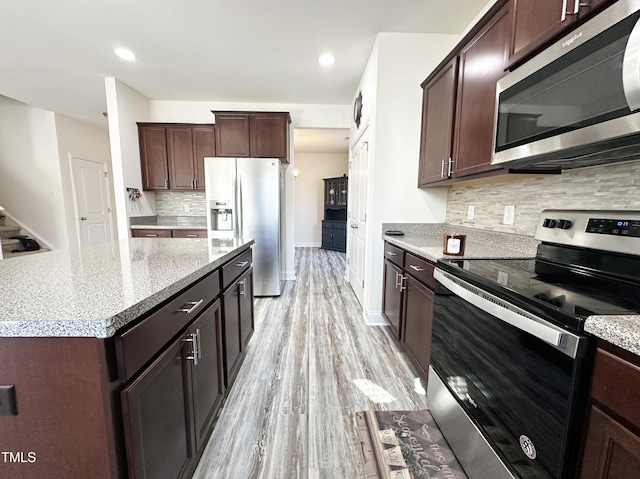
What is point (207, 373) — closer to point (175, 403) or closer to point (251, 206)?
point (175, 403)

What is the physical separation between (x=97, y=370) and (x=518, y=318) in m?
1.20

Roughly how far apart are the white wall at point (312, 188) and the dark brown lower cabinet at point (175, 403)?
20.0 feet

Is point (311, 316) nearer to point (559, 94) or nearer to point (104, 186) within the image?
point (559, 94)

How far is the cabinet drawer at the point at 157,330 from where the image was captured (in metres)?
0.69

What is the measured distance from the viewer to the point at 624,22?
795 mm

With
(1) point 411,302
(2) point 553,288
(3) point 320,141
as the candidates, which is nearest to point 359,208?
(1) point 411,302

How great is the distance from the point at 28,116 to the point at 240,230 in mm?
4535

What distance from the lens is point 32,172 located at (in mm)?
4617

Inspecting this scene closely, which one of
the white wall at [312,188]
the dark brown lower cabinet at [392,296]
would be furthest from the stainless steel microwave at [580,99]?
the white wall at [312,188]

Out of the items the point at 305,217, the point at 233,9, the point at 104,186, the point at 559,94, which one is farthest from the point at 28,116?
the point at 559,94

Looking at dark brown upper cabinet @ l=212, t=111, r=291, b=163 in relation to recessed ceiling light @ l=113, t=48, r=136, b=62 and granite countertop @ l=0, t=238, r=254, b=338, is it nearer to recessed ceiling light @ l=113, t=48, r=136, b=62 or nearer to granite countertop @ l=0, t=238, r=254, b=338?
recessed ceiling light @ l=113, t=48, r=136, b=62

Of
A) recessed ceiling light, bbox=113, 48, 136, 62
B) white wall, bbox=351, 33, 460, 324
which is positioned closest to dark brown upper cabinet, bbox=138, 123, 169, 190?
recessed ceiling light, bbox=113, 48, 136, 62

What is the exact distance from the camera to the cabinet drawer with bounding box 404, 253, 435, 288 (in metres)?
1.58

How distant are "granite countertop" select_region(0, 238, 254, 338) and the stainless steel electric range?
3.79 ft
